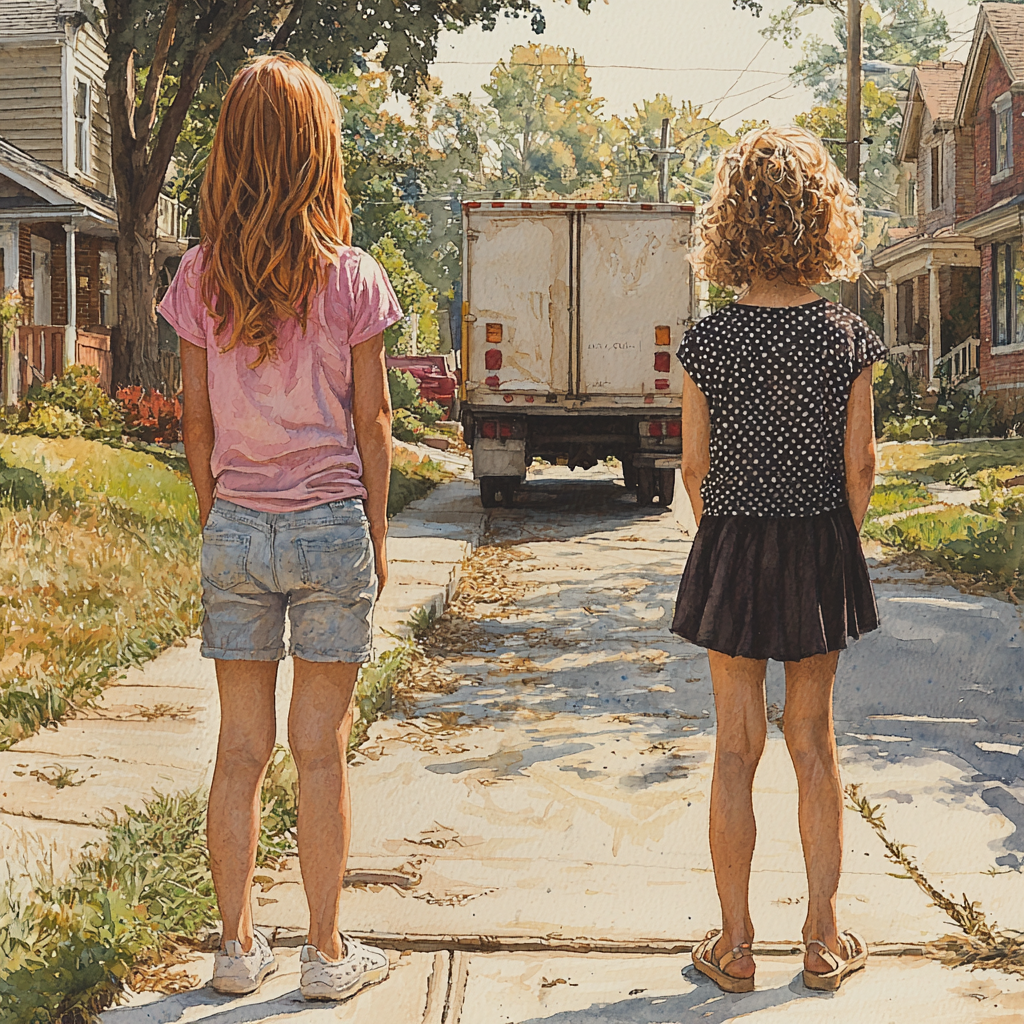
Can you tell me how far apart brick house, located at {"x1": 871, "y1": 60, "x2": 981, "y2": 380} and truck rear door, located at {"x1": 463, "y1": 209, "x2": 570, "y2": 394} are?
16.6 metres

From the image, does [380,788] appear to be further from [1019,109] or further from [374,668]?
[1019,109]

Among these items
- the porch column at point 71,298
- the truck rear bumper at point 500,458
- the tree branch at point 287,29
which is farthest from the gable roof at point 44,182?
the truck rear bumper at point 500,458

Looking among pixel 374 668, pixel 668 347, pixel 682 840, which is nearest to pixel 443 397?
pixel 668 347

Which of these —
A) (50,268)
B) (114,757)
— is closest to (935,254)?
(50,268)

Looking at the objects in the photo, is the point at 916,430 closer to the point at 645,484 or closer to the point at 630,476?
the point at 630,476

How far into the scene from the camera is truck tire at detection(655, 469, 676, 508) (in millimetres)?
15125

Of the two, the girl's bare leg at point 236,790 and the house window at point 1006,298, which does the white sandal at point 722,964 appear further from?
the house window at point 1006,298

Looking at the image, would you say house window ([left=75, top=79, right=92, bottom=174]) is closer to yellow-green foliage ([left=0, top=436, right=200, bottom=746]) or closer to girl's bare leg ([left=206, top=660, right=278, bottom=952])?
yellow-green foliage ([left=0, top=436, right=200, bottom=746])

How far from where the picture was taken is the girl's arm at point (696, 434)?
11.5 ft

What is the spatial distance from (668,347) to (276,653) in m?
11.8

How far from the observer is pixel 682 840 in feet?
14.9

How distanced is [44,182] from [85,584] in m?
17.8

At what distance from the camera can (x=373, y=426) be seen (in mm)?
3342

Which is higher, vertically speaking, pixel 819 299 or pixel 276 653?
pixel 819 299
